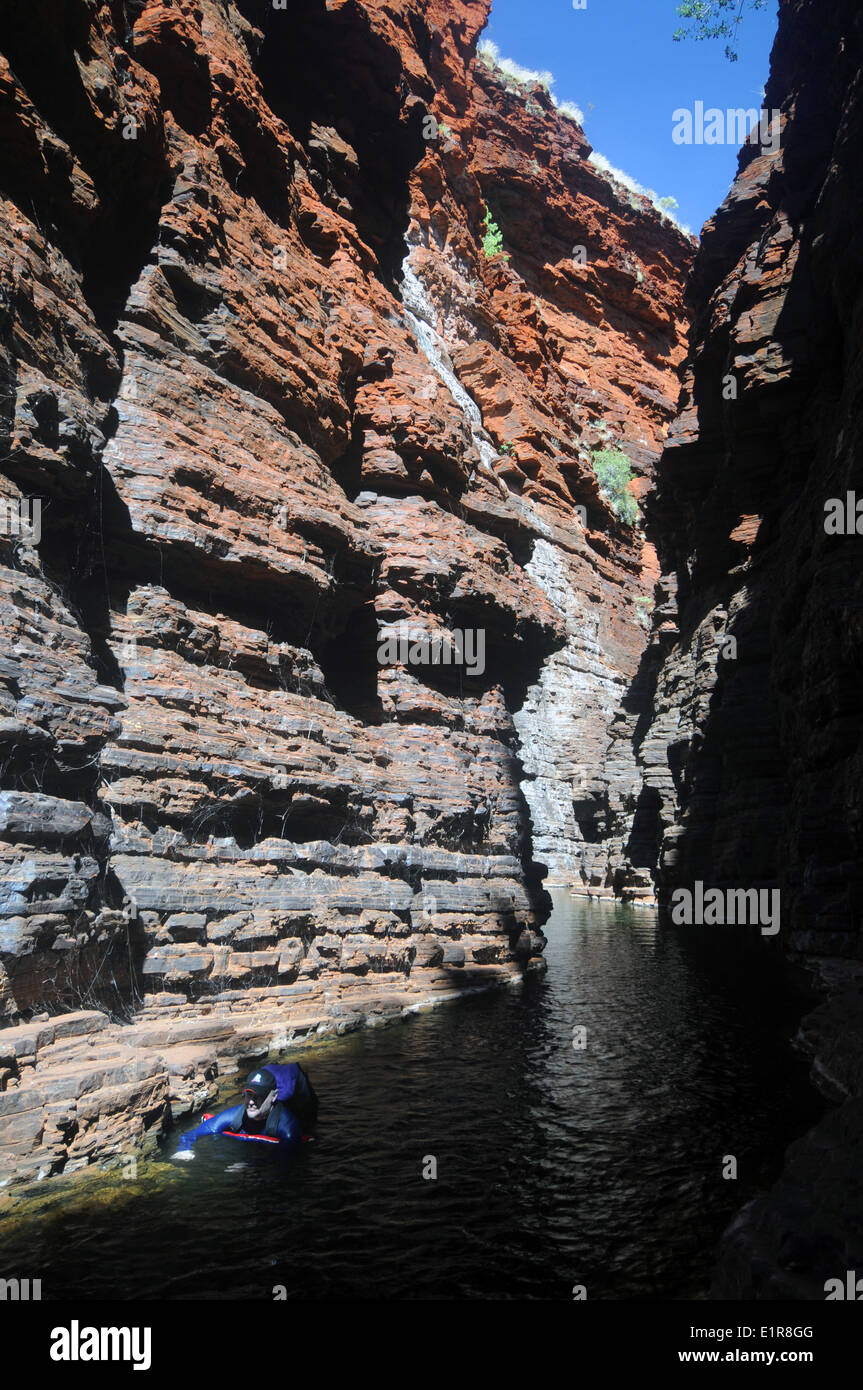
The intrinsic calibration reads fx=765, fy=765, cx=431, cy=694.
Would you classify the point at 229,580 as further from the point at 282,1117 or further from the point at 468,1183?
the point at 468,1183

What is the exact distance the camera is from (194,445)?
1603 cm

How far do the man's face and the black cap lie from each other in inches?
0.7

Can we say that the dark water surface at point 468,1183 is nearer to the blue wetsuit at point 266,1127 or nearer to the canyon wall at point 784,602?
the blue wetsuit at point 266,1127

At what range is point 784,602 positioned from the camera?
2106 cm

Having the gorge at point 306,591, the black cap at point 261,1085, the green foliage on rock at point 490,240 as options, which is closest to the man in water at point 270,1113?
the black cap at point 261,1085

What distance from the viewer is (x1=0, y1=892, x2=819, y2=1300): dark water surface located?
21.8 ft

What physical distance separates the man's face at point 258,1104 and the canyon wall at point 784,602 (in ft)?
18.2

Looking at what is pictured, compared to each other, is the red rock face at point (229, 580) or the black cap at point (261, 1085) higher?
the red rock face at point (229, 580)

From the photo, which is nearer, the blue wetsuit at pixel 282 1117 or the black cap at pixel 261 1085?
the blue wetsuit at pixel 282 1117

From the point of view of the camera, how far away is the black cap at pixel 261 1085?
9398 mm

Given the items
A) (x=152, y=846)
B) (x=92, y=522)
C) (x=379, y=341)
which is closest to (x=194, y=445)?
(x=92, y=522)

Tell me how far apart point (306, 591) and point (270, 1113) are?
11.1 metres
